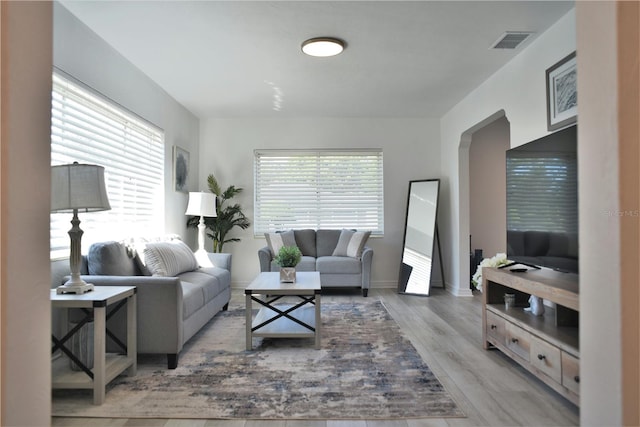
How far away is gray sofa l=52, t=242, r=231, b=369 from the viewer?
2439mm

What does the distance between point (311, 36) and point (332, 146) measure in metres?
2.61

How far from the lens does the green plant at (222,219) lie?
17.2ft

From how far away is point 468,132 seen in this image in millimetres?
4660

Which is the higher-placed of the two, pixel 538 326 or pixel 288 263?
pixel 288 263

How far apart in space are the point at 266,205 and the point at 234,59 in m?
2.53

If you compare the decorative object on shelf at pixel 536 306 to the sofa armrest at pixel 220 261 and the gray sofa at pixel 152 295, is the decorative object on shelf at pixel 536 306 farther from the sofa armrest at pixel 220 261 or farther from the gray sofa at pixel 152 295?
the sofa armrest at pixel 220 261

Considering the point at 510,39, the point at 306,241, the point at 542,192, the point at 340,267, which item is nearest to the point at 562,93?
the point at 510,39

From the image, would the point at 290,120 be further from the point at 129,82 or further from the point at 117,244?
the point at 117,244

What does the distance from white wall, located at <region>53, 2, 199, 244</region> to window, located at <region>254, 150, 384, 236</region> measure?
1117mm

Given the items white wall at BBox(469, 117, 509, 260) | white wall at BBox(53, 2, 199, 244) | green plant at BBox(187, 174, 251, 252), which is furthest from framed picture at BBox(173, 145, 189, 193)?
white wall at BBox(469, 117, 509, 260)

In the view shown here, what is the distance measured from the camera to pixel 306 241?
5.36 m
